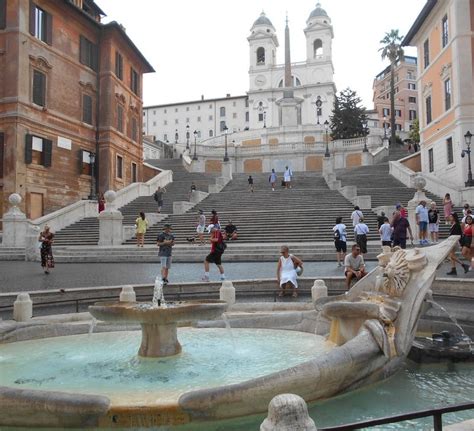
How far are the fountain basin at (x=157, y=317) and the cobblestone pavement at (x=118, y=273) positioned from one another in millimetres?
6279

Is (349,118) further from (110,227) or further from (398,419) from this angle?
(398,419)

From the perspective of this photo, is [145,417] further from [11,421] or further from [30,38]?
[30,38]

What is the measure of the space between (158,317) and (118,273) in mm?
9307

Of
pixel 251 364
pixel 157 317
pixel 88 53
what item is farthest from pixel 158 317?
pixel 88 53

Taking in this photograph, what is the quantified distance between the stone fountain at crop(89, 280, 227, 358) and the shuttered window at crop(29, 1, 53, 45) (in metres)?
28.2

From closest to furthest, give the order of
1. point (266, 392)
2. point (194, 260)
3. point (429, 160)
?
1. point (266, 392)
2. point (194, 260)
3. point (429, 160)

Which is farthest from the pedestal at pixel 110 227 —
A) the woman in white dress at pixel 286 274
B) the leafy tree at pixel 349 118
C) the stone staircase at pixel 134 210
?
the leafy tree at pixel 349 118

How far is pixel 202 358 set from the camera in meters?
6.28

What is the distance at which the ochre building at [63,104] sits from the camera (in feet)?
92.5

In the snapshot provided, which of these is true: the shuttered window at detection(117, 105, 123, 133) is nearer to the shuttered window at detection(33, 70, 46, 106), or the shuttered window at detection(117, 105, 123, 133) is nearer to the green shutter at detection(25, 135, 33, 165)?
the shuttered window at detection(33, 70, 46, 106)

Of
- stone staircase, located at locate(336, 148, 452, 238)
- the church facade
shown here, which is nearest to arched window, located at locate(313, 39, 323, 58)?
the church facade

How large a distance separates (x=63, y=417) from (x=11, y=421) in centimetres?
51

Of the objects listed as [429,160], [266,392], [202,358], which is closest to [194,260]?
[202,358]

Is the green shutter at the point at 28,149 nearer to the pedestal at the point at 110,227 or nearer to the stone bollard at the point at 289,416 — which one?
the pedestal at the point at 110,227
